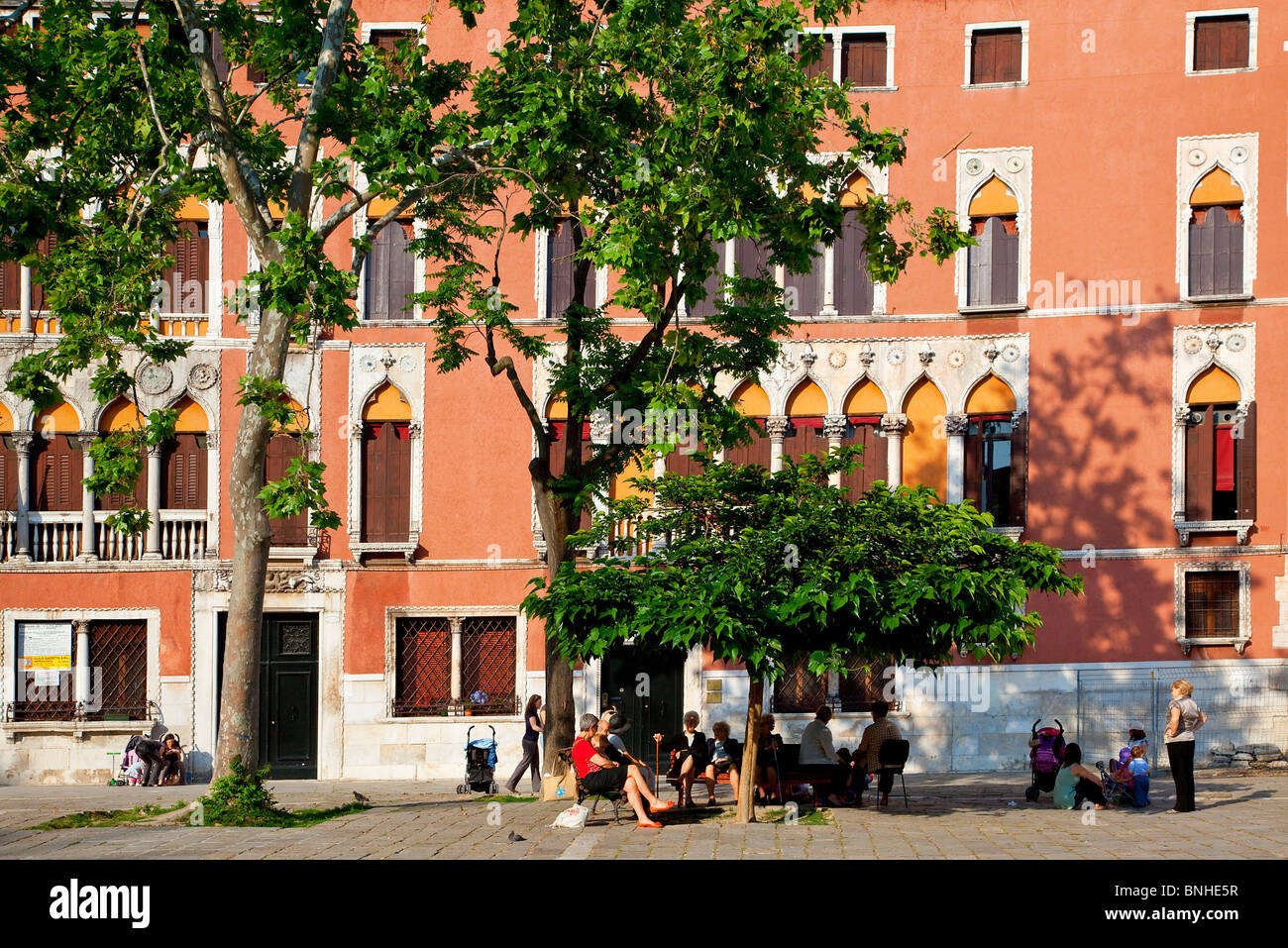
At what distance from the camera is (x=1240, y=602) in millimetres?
24969

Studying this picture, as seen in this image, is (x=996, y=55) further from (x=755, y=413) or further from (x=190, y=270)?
(x=190, y=270)

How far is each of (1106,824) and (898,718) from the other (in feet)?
29.5

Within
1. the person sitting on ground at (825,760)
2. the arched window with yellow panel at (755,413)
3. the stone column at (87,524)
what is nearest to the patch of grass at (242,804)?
the person sitting on ground at (825,760)

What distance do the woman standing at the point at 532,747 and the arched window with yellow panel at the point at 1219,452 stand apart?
11.2 metres

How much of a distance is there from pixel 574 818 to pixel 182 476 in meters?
13.4

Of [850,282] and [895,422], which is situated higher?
[850,282]

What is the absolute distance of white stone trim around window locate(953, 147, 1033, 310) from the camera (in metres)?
25.8

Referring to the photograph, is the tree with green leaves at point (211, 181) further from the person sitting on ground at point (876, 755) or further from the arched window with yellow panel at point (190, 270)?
the arched window with yellow panel at point (190, 270)

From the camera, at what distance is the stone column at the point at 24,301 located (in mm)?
26078

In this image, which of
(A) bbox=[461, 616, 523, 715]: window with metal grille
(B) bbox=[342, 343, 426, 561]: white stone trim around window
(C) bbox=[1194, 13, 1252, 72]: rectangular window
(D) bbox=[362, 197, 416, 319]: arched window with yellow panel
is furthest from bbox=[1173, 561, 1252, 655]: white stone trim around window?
(D) bbox=[362, 197, 416, 319]: arched window with yellow panel

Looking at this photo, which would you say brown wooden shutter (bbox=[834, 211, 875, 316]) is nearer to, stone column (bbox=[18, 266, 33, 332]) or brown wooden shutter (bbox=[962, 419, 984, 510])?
brown wooden shutter (bbox=[962, 419, 984, 510])

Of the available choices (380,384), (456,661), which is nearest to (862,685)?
(456,661)

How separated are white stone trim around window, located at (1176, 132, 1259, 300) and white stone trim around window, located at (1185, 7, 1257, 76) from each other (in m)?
1.07

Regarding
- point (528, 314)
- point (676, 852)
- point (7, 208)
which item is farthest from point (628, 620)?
point (528, 314)
